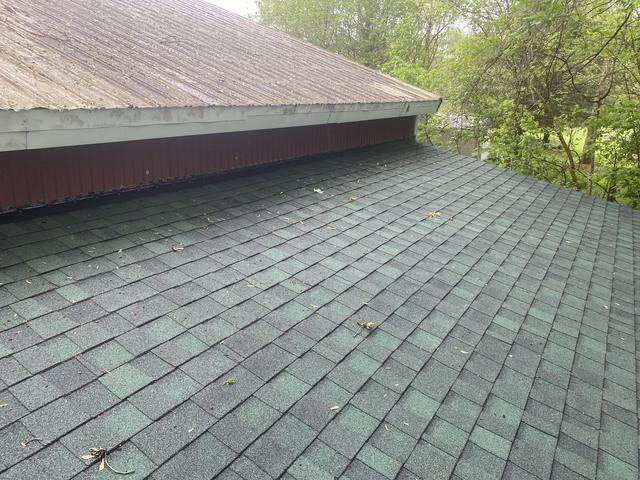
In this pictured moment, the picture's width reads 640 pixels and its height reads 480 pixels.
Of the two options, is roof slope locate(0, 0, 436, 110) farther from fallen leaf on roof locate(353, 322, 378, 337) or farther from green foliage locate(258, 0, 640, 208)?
green foliage locate(258, 0, 640, 208)

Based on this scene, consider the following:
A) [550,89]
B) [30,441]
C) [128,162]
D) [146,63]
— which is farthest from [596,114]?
[30,441]

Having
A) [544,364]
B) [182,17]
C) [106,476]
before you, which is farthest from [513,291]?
[182,17]

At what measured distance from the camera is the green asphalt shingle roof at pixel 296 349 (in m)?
1.61

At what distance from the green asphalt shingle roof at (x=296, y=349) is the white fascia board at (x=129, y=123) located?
2.13 ft

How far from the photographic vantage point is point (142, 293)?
2.38 m

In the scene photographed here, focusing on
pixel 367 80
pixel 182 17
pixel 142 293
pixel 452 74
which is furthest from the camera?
pixel 452 74

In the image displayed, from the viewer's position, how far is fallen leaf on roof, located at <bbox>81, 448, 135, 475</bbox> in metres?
1.41

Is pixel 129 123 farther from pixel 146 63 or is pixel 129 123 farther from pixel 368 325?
pixel 368 325

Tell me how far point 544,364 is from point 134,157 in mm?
3373

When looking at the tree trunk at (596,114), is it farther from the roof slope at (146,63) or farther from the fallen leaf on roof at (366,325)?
the fallen leaf on roof at (366,325)

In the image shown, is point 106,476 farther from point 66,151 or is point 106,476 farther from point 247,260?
point 66,151

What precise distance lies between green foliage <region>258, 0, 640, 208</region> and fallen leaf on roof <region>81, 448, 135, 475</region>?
9867 mm

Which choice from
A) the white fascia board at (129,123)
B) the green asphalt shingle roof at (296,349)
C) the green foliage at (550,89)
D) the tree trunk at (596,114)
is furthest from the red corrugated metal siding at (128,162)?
the tree trunk at (596,114)

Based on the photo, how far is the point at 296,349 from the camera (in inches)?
86.9
